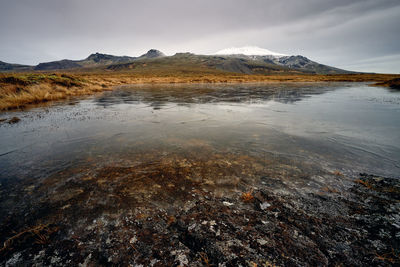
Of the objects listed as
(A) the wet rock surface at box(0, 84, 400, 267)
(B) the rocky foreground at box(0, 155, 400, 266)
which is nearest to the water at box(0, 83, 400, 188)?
(A) the wet rock surface at box(0, 84, 400, 267)

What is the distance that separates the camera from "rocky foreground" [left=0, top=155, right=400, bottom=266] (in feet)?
5.45

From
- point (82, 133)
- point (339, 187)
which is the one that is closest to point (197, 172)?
point (339, 187)

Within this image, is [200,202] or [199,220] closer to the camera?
[199,220]

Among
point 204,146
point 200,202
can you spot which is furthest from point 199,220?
point 204,146

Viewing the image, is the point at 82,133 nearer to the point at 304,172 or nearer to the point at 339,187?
the point at 304,172

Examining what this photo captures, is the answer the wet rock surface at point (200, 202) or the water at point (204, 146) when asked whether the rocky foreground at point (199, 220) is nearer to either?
the wet rock surface at point (200, 202)

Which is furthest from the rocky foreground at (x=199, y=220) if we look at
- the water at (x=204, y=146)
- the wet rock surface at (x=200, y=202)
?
the water at (x=204, y=146)

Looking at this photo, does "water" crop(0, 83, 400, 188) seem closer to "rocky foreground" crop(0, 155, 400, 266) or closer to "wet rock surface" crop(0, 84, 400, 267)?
"wet rock surface" crop(0, 84, 400, 267)

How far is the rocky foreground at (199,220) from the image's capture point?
166 cm

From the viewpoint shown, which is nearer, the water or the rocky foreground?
the rocky foreground

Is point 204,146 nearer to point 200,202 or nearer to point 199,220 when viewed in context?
point 200,202

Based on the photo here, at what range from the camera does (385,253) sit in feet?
5.41

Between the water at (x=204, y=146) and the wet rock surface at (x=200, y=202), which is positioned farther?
the water at (x=204, y=146)

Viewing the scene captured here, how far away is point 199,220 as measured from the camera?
2.10m
